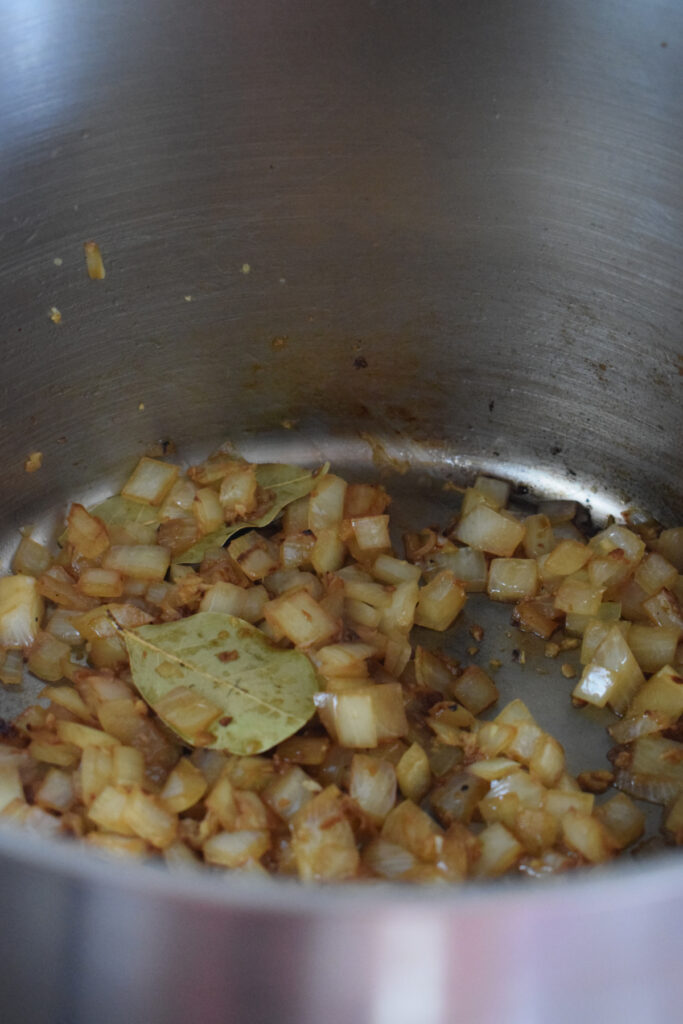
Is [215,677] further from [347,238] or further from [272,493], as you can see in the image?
Answer: [347,238]

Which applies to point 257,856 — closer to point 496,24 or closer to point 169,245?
point 169,245

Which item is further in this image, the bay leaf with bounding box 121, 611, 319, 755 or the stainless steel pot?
the stainless steel pot

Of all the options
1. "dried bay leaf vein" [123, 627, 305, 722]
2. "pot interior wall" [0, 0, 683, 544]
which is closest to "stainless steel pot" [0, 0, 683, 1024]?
"pot interior wall" [0, 0, 683, 544]

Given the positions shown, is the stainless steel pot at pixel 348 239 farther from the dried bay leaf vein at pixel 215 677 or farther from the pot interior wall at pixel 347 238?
the dried bay leaf vein at pixel 215 677

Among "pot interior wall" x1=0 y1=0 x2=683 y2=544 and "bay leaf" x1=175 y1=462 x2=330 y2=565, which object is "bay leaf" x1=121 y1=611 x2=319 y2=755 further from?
"pot interior wall" x1=0 y1=0 x2=683 y2=544

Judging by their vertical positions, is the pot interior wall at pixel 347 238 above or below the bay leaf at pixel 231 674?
above

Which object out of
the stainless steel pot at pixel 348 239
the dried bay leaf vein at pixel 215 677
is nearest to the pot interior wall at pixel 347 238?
the stainless steel pot at pixel 348 239
